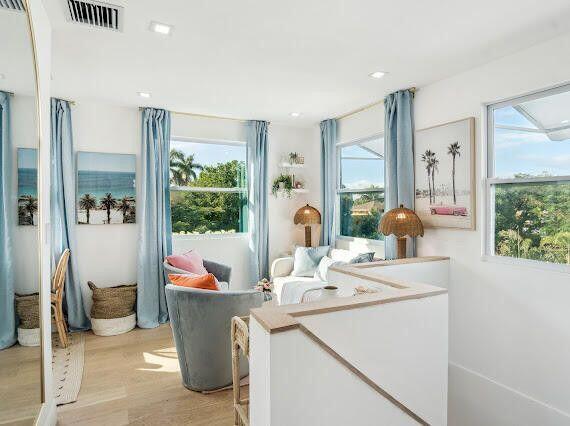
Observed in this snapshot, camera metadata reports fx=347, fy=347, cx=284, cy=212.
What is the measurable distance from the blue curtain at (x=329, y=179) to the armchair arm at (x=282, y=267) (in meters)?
0.60

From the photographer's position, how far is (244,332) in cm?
183

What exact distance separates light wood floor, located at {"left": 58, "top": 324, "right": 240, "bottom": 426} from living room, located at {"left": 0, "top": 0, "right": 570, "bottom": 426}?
0.08 ft

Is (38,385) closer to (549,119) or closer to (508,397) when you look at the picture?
(508,397)

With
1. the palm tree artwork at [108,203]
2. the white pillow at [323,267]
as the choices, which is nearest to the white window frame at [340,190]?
the white pillow at [323,267]

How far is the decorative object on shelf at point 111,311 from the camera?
3.88 meters

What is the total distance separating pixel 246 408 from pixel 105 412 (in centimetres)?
115

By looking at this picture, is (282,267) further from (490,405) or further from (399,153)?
(490,405)

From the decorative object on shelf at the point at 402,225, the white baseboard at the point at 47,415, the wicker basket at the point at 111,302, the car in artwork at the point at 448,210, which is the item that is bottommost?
the white baseboard at the point at 47,415

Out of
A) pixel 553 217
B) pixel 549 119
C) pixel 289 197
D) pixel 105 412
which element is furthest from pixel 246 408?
pixel 289 197

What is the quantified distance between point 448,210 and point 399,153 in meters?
0.78

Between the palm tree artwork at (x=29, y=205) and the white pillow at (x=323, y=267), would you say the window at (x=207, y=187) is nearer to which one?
the white pillow at (x=323, y=267)

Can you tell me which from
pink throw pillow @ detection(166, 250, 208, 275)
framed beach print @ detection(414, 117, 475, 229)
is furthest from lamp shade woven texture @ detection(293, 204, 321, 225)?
A: framed beach print @ detection(414, 117, 475, 229)

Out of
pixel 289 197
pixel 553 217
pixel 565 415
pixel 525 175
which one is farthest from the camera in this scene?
pixel 289 197

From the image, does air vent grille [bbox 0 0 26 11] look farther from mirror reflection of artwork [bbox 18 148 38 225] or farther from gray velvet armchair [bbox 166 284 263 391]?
gray velvet armchair [bbox 166 284 263 391]
